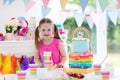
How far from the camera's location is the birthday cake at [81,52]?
6.11ft

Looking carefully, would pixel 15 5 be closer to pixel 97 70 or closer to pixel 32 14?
pixel 32 14

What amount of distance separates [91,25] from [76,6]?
39cm

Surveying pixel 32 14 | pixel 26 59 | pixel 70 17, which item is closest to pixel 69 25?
pixel 70 17

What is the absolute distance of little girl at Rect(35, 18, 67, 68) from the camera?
238 centimetres

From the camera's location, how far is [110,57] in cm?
379

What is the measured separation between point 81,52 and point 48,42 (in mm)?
630

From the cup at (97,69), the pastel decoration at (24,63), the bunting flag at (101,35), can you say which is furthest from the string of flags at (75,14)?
the cup at (97,69)

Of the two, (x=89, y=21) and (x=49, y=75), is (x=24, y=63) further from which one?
(x=89, y=21)

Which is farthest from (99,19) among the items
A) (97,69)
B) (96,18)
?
(97,69)

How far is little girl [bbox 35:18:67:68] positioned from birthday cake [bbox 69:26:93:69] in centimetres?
34

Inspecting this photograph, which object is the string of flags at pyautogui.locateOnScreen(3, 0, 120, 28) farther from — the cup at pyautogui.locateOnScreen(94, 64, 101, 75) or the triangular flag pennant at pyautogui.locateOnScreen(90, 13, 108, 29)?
the cup at pyautogui.locateOnScreen(94, 64, 101, 75)

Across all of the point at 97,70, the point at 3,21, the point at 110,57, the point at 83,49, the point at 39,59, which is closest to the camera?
the point at 97,70

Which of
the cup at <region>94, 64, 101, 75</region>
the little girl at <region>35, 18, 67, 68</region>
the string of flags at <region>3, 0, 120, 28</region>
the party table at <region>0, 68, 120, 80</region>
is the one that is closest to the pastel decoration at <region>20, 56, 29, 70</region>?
the little girl at <region>35, 18, 67, 68</region>

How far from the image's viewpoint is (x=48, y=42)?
2514 millimetres
